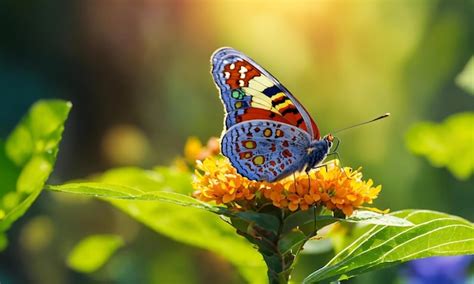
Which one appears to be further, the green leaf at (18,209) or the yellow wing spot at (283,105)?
the yellow wing spot at (283,105)

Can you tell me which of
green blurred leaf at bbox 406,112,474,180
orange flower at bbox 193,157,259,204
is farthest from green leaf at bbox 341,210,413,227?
green blurred leaf at bbox 406,112,474,180

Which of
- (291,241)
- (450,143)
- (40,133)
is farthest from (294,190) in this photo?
(450,143)

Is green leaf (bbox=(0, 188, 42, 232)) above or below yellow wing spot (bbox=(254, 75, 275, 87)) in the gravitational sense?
below

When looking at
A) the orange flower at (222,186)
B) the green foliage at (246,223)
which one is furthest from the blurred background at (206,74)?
the orange flower at (222,186)

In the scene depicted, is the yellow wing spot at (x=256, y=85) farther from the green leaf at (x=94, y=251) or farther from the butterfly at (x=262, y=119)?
the green leaf at (x=94, y=251)

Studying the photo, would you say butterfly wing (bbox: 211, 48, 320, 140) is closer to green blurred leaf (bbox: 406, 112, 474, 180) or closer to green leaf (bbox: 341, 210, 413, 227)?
green leaf (bbox: 341, 210, 413, 227)
